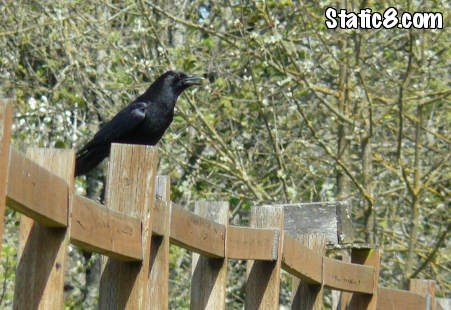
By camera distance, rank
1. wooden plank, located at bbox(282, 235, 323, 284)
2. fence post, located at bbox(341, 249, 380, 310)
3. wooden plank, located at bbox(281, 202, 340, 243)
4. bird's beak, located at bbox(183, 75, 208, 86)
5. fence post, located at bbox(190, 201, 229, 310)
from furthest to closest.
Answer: bird's beak, located at bbox(183, 75, 208, 86), fence post, located at bbox(341, 249, 380, 310), wooden plank, located at bbox(281, 202, 340, 243), wooden plank, located at bbox(282, 235, 323, 284), fence post, located at bbox(190, 201, 229, 310)

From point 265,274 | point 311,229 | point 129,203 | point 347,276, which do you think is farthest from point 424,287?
point 129,203

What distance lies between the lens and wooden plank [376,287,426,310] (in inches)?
181

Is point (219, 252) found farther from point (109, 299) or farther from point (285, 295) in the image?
point (285, 295)

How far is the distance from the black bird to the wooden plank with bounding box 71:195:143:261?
3470mm

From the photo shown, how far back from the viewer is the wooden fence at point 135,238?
182 cm

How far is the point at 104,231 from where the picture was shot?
218cm

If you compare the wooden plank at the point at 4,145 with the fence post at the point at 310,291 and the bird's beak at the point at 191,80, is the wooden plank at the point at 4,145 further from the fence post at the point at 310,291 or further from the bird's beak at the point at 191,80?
the bird's beak at the point at 191,80

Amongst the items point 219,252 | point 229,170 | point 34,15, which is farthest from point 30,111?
point 219,252

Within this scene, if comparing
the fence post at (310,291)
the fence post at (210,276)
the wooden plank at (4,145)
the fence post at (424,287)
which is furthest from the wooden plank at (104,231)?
the fence post at (424,287)

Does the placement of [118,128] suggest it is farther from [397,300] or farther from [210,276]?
[210,276]

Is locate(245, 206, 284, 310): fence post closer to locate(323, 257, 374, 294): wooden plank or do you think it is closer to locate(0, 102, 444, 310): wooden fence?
locate(0, 102, 444, 310): wooden fence

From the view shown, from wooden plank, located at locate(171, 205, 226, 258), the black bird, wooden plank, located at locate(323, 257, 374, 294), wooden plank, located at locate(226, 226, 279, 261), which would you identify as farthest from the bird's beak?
wooden plank, located at locate(171, 205, 226, 258)

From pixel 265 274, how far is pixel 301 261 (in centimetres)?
24

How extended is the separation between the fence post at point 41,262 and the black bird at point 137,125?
12.6 ft
